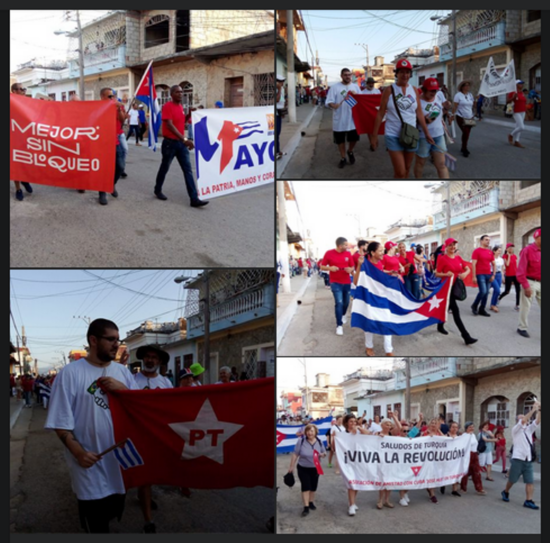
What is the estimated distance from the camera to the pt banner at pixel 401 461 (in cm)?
505

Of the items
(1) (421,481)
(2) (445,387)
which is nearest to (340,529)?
(1) (421,481)

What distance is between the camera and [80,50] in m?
5.26

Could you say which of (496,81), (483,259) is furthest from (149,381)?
(496,81)

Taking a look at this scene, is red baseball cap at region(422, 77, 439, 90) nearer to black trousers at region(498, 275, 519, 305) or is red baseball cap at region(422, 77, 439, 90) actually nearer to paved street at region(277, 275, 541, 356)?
black trousers at region(498, 275, 519, 305)

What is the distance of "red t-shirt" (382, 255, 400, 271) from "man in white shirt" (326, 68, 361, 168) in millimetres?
967

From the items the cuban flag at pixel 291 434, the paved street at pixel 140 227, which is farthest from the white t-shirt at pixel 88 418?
the paved street at pixel 140 227

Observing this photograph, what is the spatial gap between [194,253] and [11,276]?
5.65 feet

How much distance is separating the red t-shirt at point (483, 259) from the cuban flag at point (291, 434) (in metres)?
2.08

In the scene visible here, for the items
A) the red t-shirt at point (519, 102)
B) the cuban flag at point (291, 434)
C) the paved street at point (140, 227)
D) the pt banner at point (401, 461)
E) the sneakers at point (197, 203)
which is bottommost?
the pt banner at point (401, 461)

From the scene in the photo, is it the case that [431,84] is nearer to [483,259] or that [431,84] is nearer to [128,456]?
[483,259]

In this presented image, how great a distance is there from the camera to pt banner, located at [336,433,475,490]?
5.05 metres

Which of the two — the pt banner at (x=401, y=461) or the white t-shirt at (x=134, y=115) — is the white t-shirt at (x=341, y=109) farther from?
the pt banner at (x=401, y=461)

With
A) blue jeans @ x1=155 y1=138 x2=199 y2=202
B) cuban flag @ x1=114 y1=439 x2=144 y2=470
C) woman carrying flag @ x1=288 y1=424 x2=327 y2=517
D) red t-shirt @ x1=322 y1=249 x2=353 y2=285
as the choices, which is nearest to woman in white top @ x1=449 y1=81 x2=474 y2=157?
red t-shirt @ x1=322 y1=249 x2=353 y2=285

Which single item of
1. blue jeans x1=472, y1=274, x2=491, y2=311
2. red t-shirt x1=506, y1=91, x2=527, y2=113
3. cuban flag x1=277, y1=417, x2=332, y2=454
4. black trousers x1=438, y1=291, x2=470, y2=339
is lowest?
cuban flag x1=277, y1=417, x2=332, y2=454
